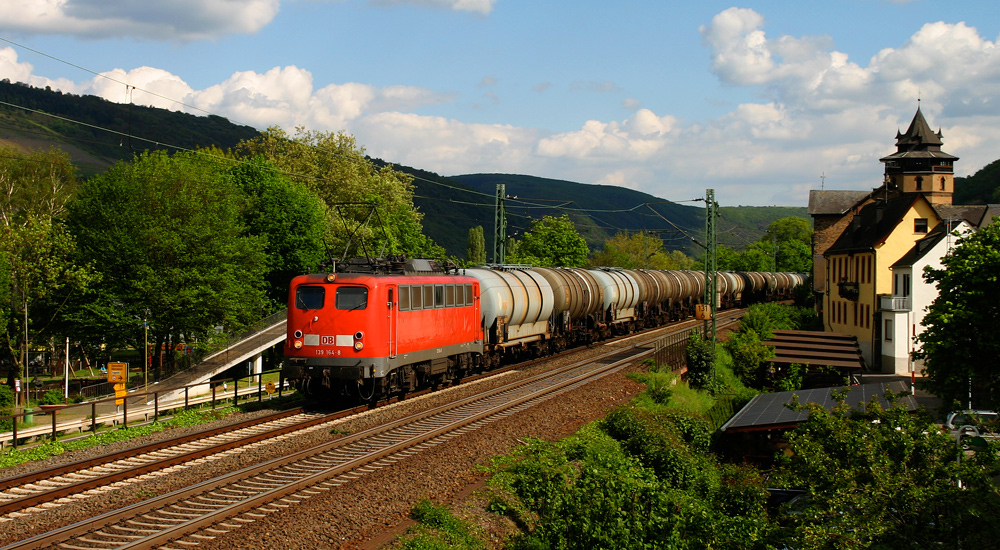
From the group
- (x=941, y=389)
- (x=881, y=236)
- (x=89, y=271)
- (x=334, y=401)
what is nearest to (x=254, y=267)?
(x=89, y=271)

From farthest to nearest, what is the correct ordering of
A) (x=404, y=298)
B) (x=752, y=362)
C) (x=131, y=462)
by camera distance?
(x=752, y=362) → (x=404, y=298) → (x=131, y=462)

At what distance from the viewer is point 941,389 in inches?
1073

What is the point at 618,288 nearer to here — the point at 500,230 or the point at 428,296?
the point at 500,230

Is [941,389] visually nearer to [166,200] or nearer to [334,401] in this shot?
[334,401]

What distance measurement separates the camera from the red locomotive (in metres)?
19.8

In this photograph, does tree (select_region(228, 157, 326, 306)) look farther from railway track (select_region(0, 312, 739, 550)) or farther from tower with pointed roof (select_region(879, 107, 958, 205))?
tower with pointed roof (select_region(879, 107, 958, 205))

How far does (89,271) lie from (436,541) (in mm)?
27414

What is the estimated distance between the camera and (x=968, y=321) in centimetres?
2678

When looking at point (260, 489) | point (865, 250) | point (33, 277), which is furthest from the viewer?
point (865, 250)

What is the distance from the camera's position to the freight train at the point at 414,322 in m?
19.9

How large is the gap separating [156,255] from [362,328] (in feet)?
59.1

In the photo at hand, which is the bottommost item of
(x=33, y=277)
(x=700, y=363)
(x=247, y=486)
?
(x=700, y=363)

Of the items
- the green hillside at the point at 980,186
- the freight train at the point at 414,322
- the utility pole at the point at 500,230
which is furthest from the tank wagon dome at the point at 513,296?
Result: the green hillside at the point at 980,186

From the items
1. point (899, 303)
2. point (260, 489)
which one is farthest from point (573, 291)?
point (260, 489)
